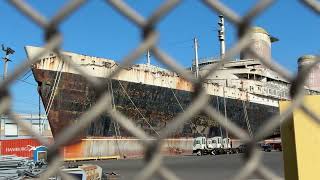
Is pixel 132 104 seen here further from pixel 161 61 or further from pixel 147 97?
pixel 161 61

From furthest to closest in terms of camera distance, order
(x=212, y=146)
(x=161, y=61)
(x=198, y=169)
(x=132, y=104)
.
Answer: (x=212, y=146) → (x=132, y=104) → (x=198, y=169) → (x=161, y=61)

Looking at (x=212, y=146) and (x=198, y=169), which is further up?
(x=212, y=146)

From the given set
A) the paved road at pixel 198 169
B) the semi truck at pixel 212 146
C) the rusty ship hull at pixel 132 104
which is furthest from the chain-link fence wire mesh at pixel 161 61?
the semi truck at pixel 212 146

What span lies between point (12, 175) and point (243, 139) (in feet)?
26.0

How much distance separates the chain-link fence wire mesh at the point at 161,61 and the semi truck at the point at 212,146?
35.3 metres

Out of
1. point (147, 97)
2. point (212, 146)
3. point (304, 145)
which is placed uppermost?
point (147, 97)

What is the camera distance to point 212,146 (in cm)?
3778

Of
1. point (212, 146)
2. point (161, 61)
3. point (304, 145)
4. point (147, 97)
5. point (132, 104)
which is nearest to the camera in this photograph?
point (161, 61)

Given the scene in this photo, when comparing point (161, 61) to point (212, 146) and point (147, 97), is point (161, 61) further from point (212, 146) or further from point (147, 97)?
point (212, 146)

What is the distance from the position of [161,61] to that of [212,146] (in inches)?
1472

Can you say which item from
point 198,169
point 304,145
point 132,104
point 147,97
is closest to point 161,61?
point 304,145

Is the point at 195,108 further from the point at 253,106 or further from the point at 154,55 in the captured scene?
the point at 253,106

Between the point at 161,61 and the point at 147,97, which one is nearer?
the point at 161,61

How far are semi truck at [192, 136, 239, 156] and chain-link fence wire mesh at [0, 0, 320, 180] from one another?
35.3m
